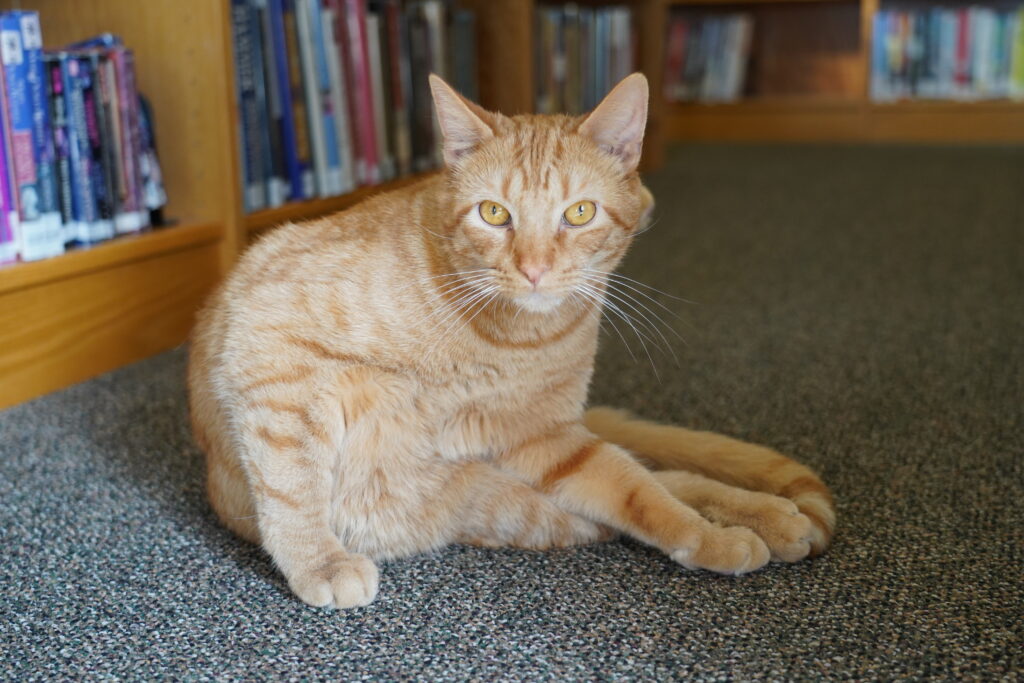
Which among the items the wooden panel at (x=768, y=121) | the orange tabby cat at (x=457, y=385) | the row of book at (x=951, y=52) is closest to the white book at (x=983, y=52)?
the row of book at (x=951, y=52)

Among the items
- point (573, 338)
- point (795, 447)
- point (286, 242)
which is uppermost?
point (286, 242)

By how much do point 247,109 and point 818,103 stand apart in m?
2.95

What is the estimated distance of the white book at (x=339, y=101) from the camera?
84.3 inches

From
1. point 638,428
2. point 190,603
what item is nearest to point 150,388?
point 190,603

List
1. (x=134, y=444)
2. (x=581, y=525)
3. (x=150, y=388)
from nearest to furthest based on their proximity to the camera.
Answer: (x=581, y=525) < (x=134, y=444) < (x=150, y=388)

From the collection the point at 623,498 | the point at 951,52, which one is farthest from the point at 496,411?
the point at 951,52

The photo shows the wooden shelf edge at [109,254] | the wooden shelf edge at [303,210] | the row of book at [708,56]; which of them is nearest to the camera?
the wooden shelf edge at [109,254]

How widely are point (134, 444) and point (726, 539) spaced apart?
790 millimetres

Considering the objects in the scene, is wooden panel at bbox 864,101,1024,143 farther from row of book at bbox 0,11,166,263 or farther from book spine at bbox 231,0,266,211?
row of book at bbox 0,11,166,263

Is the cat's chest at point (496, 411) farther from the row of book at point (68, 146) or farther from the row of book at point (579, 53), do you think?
the row of book at point (579, 53)

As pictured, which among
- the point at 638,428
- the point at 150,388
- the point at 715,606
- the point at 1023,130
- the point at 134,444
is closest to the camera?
the point at 715,606

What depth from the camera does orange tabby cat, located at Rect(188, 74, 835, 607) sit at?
3.14ft

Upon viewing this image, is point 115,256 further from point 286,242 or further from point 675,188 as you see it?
point 675,188

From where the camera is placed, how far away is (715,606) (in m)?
0.92
